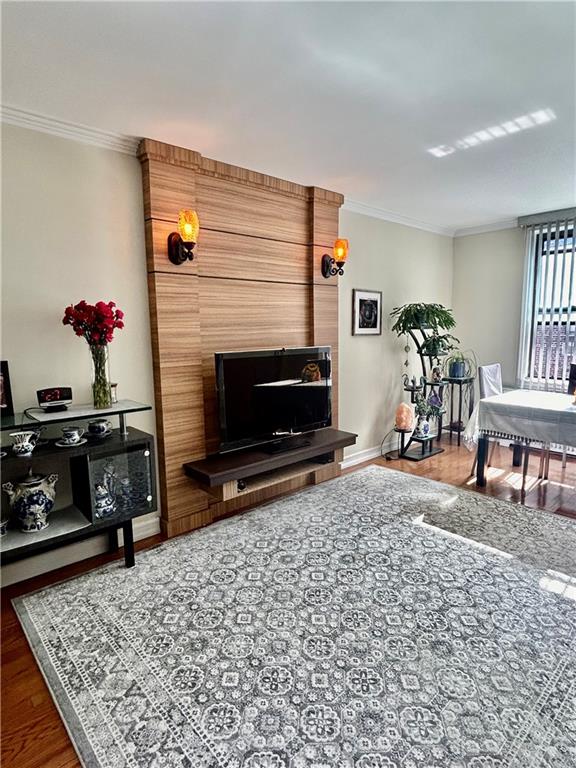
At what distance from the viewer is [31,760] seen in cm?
144

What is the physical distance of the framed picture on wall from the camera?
4311 mm

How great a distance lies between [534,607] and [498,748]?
2.99 ft

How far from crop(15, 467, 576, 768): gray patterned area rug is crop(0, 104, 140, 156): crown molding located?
2570 millimetres

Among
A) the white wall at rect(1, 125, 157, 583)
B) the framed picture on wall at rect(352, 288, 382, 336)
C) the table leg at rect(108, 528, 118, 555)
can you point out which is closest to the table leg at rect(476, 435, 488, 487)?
the framed picture on wall at rect(352, 288, 382, 336)

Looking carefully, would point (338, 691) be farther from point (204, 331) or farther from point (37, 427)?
point (204, 331)

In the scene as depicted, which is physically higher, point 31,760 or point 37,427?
point 37,427

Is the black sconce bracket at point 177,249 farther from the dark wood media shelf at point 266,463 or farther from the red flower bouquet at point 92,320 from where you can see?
the dark wood media shelf at point 266,463

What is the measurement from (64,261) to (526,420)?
353 centimetres

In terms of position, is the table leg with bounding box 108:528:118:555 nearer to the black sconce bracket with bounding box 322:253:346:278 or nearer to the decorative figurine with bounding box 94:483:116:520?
the decorative figurine with bounding box 94:483:116:520

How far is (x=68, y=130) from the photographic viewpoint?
2.45m

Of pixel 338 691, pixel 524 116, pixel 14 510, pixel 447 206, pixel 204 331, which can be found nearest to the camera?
pixel 338 691

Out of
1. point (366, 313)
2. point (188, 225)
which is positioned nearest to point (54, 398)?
point (188, 225)

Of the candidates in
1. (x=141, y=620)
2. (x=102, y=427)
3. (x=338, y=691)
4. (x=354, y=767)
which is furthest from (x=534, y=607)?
(x=102, y=427)

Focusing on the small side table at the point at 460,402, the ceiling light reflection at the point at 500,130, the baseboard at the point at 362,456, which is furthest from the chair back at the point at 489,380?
the ceiling light reflection at the point at 500,130
